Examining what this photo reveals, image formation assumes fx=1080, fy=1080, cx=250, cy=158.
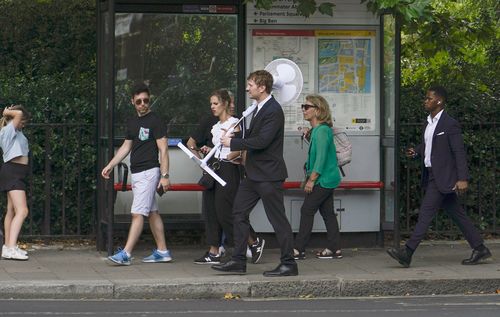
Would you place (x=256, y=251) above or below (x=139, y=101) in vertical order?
below

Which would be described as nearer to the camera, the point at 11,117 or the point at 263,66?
the point at 11,117

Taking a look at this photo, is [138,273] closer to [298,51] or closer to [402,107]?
[298,51]

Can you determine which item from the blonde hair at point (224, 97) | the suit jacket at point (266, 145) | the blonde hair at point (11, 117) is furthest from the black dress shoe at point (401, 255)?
the blonde hair at point (11, 117)

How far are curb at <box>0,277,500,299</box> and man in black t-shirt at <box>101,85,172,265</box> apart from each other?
1.08 m

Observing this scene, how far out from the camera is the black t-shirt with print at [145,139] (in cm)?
1046

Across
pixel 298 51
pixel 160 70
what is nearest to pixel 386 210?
pixel 298 51

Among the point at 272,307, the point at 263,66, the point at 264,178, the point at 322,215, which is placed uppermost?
the point at 263,66

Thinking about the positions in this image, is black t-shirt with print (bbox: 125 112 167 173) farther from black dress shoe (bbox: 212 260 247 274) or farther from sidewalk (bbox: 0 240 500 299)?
black dress shoe (bbox: 212 260 247 274)

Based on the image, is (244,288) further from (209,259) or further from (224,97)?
(224,97)

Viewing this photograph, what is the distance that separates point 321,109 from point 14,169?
3.17 meters

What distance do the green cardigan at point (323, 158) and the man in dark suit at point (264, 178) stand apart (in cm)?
101

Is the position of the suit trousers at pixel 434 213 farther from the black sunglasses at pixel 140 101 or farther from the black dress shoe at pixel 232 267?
the black sunglasses at pixel 140 101

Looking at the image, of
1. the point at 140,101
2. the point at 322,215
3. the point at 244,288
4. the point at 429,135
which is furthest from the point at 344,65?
the point at 244,288

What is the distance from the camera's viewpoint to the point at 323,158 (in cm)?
1083
